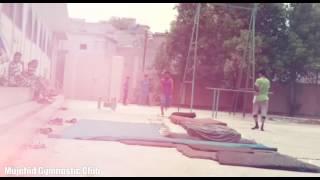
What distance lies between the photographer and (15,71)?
42.7 ft

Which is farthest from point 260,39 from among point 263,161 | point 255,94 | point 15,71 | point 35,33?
point 263,161

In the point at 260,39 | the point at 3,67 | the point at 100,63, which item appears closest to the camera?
the point at 3,67

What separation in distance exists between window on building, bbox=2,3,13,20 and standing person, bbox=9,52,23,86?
3.33 feet

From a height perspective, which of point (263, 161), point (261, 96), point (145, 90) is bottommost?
point (263, 161)

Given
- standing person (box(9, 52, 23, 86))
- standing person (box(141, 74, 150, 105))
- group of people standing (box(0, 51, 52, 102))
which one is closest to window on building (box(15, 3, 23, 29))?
group of people standing (box(0, 51, 52, 102))

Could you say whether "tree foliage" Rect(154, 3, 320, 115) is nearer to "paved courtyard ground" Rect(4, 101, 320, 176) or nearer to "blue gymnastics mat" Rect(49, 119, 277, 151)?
"blue gymnastics mat" Rect(49, 119, 277, 151)

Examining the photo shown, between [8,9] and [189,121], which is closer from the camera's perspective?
[189,121]

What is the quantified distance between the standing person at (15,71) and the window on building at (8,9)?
3.33ft

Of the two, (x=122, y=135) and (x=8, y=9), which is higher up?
(x=8, y=9)

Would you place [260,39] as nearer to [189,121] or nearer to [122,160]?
[189,121]

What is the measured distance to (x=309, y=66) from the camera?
27.7 meters

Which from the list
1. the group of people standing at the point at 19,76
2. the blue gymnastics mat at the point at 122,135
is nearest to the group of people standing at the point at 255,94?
the group of people standing at the point at 19,76

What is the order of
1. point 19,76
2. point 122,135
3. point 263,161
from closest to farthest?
point 263,161, point 122,135, point 19,76

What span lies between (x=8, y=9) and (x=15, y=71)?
1517 mm
